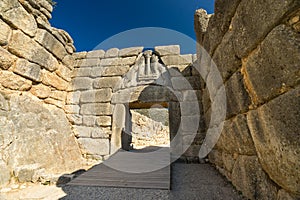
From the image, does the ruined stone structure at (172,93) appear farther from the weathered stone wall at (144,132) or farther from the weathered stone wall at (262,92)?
the weathered stone wall at (144,132)

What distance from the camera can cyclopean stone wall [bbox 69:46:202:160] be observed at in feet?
13.1

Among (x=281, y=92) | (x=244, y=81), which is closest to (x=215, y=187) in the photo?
(x=244, y=81)

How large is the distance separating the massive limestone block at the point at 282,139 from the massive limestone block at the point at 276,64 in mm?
71

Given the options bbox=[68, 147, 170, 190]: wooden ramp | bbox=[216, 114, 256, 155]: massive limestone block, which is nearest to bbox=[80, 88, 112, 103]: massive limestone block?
bbox=[68, 147, 170, 190]: wooden ramp

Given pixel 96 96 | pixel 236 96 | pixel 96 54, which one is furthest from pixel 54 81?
pixel 236 96

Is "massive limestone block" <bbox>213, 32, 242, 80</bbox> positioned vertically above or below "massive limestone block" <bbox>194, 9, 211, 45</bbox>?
below

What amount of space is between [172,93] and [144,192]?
2584 millimetres

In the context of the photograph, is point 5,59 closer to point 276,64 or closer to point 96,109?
point 96,109

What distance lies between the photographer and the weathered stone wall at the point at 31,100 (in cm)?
257

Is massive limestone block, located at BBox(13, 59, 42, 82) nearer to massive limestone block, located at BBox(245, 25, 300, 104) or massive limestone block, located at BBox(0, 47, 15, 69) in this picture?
massive limestone block, located at BBox(0, 47, 15, 69)

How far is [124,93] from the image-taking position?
4.35m

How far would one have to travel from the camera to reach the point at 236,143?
1856mm

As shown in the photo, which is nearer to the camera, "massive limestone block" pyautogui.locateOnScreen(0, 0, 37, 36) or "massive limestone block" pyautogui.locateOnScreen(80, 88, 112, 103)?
"massive limestone block" pyautogui.locateOnScreen(0, 0, 37, 36)

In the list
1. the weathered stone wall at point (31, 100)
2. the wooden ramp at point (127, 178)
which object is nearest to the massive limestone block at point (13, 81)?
the weathered stone wall at point (31, 100)
